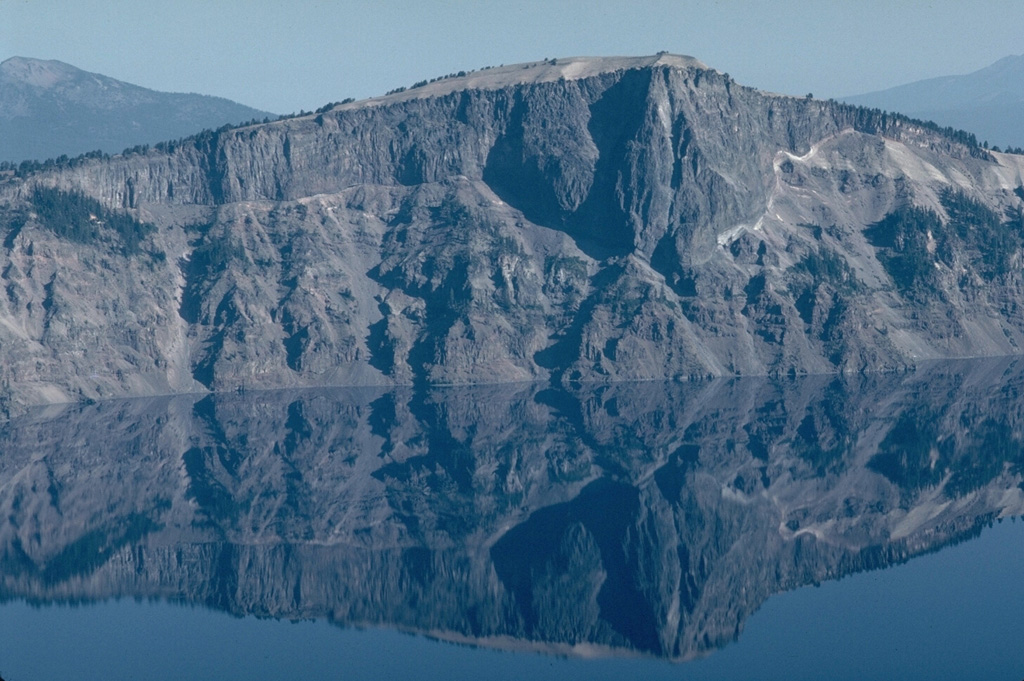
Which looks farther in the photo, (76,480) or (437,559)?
(76,480)

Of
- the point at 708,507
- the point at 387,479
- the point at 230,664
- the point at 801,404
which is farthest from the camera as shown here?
the point at 801,404

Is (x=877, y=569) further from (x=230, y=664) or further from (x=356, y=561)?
(x=230, y=664)

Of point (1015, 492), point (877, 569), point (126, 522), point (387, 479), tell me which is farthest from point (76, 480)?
point (1015, 492)

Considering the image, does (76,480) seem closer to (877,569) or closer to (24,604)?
(24,604)

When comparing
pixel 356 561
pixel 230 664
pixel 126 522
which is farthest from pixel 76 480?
pixel 230 664

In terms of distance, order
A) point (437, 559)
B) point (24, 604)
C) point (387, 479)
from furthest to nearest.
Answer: point (387, 479) → point (437, 559) → point (24, 604)

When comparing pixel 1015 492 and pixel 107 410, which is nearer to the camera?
pixel 1015 492
